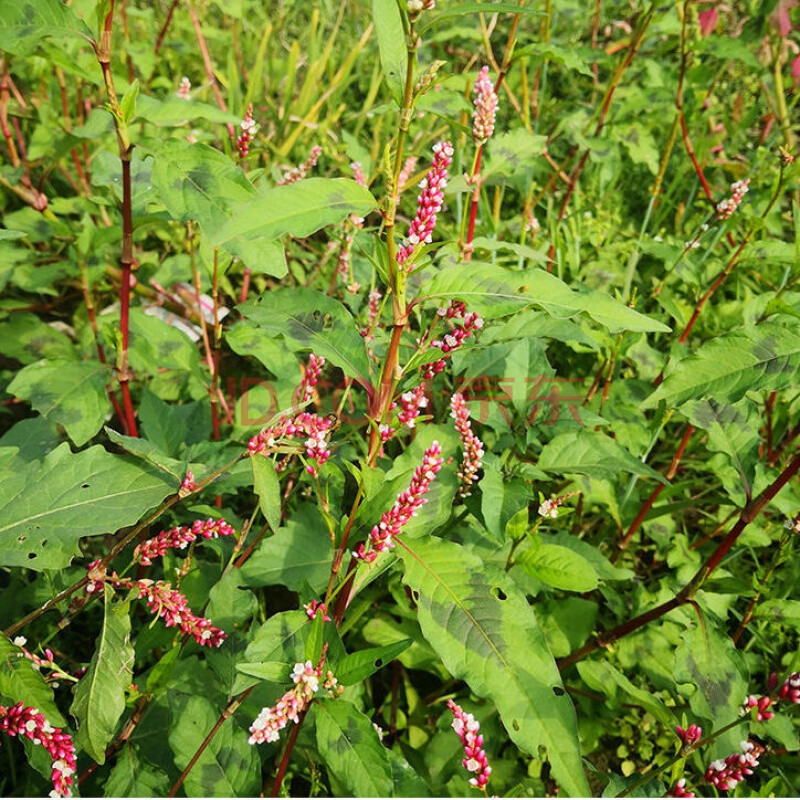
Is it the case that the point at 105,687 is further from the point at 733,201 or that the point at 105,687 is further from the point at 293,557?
the point at 733,201

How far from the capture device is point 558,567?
5.11 ft

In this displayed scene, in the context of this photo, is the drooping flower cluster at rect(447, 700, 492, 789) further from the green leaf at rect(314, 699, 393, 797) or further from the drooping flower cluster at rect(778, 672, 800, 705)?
the drooping flower cluster at rect(778, 672, 800, 705)

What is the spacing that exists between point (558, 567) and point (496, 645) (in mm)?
383

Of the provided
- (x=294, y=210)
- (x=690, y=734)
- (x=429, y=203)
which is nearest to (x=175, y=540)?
(x=294, y=210)

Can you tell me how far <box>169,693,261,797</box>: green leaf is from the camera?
1360mm

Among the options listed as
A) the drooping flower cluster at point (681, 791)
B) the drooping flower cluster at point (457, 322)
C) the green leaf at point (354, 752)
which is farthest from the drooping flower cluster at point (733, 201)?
the green leaf at point (354, 752)

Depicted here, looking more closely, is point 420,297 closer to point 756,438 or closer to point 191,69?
point 756,438

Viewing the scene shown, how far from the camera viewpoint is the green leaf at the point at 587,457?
1.62 m

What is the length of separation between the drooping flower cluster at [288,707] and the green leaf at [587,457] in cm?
77

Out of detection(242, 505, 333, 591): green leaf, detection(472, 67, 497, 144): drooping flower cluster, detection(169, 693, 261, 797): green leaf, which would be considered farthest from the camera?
detection(472, 67, 497, 144): drooping flower cluster

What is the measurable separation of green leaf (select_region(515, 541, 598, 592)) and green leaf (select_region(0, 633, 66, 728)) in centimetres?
98

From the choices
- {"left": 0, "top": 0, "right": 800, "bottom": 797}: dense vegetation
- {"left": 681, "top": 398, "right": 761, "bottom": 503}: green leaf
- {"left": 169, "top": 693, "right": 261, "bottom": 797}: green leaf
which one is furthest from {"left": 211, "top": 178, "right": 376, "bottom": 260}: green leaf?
{"left": 681, "top": 398, "right": 761, "bottom": 503}: green leaf

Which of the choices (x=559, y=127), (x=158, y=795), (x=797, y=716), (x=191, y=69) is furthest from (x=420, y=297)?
(x=191, y=69)

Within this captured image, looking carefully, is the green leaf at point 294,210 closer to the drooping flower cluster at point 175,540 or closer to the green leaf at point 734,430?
the drooping flower cluster at point 175,540
